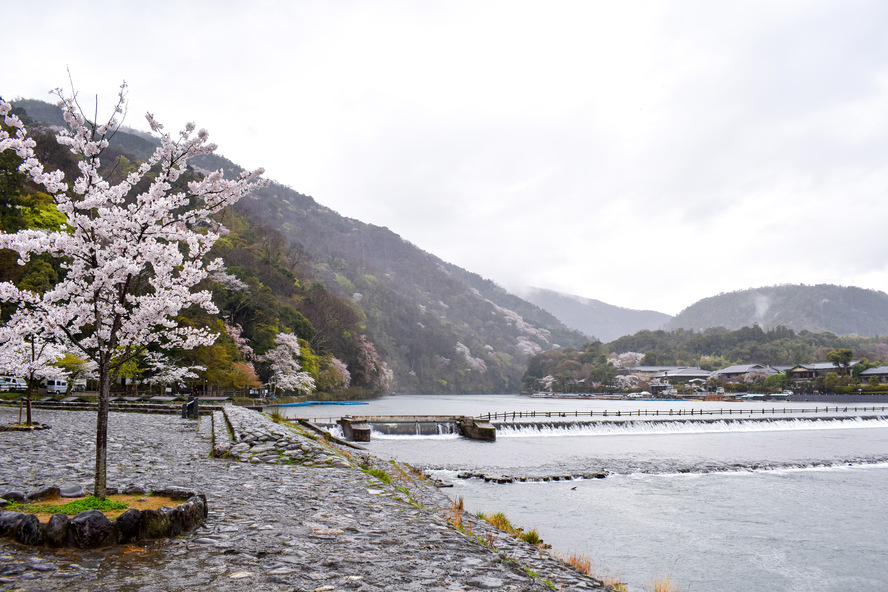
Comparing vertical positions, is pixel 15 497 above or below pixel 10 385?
below

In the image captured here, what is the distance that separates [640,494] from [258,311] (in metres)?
45.2

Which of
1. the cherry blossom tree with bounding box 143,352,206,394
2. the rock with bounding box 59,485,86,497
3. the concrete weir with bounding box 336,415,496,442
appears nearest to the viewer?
the rock with bounding box 59,485,86,497

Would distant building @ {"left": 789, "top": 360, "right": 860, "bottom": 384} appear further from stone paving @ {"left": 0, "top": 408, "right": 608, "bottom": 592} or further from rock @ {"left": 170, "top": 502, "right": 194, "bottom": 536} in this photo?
rock @ {"left": 170, "top": 502, "right": 194, "bottom": 536}

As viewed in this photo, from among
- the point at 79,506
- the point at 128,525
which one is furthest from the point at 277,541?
the point at 79,506

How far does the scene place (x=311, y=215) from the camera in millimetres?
187750

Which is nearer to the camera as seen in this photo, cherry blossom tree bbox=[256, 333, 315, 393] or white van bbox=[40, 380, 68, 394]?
white van bbox=[40, 380, 68, 394]

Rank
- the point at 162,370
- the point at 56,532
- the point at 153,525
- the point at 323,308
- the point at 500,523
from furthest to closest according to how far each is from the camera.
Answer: the point at 323,308
the point at 162,370
the point at 500,523
the point at 153,525
the point at 56,532

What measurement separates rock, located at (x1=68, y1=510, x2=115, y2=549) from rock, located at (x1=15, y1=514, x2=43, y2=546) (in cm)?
31

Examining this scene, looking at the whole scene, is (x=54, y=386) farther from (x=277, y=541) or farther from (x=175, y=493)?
(x=277, y=541)

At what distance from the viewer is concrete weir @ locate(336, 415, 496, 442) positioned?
33.9 m

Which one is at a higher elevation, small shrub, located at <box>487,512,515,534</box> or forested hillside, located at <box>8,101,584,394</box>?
forested hillside, located at <box>8,101,584,394</box>

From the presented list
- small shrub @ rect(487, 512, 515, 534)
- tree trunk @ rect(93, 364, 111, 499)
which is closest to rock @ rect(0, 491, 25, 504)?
tree trunk @ rect(93, 364, 111, 499)

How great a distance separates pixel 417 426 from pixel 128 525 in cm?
3157

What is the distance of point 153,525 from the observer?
5926mm
